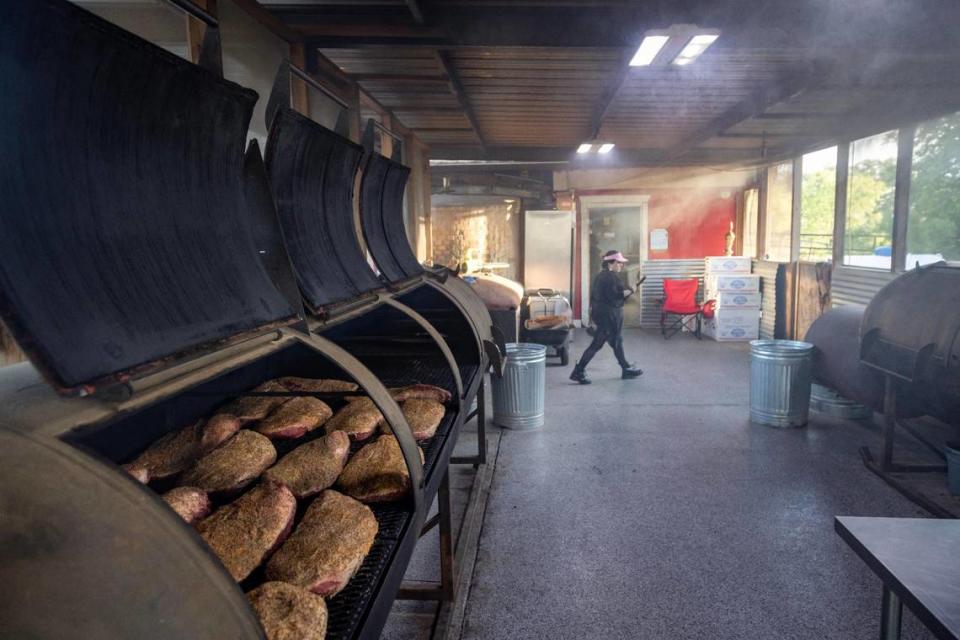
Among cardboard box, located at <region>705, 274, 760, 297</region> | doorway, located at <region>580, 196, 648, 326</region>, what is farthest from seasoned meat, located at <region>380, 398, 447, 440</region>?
doorway, located at <region>580, 196, 648, 326</region>

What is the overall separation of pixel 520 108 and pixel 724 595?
481 centimetres

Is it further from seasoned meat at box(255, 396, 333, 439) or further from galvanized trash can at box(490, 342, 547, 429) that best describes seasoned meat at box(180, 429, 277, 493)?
galvanized trash can at box(490, 342, 547, 429)

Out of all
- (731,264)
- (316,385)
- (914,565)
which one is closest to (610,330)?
(731,264)

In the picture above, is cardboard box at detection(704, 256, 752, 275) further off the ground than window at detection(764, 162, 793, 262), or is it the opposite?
window at detection(764, 162, 793, 262)

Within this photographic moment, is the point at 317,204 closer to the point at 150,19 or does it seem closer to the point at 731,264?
the point at 150,19

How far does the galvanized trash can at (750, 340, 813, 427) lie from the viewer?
18.6 ft

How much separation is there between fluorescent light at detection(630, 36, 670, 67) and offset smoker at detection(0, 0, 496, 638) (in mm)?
2891

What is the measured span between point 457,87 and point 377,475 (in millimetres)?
4207

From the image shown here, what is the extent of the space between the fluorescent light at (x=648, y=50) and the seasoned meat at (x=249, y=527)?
3372 millimetres

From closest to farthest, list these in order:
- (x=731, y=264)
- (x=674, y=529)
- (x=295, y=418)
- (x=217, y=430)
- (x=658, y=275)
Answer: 1. (x=217, y=430)
2. (x=295, y=418)
3. (x=674, y=529)
4. (x=731, y=264)
5. (x=658, y=275)

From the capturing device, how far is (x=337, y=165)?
2564 millimetres

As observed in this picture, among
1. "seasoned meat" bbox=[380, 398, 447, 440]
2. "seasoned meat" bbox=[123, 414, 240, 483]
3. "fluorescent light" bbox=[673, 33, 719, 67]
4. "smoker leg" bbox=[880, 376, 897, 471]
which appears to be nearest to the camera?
"seasoned meat" bbox=[123, 414, 240, 483]

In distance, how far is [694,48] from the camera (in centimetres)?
395

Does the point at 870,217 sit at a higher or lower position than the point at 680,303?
higher
